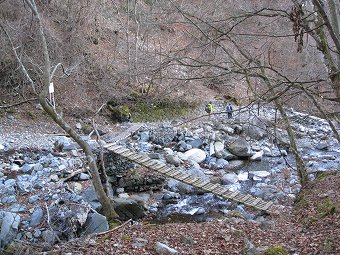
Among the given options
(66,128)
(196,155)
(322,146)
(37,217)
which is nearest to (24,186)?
(37,217)

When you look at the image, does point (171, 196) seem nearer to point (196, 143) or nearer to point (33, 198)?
point (33, 198)

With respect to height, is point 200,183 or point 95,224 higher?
point 200,183

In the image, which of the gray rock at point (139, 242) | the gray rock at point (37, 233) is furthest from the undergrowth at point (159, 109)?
the gray rock at point (139, 242)

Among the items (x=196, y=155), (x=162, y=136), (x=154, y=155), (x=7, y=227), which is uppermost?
(x=162, y=136)

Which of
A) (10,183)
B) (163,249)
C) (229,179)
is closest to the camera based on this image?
(163,249)

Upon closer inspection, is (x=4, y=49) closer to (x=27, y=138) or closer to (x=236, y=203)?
(x=27, y=138)

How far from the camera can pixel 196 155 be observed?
44.3ft

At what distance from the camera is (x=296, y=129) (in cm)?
1780

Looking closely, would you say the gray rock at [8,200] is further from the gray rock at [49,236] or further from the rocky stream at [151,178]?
the gray rock at [49,236]

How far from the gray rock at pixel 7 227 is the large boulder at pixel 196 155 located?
7.11 m

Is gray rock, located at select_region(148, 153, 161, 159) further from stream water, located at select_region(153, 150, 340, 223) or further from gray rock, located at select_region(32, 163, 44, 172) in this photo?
gray rock, located at select_region(32, 163, 44, 172)

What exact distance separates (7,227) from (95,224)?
135 centimetres

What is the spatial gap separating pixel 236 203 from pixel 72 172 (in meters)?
4.10

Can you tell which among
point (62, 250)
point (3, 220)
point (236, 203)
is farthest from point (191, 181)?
point (62, 250)
